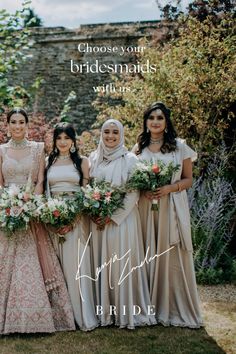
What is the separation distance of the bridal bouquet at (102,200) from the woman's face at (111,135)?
44cm

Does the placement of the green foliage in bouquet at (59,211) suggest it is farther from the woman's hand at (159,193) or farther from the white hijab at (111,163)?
the woman's hand at (159,193)

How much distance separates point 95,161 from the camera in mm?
5273

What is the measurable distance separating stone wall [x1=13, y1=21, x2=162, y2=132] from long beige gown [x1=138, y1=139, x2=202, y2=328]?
981 cm

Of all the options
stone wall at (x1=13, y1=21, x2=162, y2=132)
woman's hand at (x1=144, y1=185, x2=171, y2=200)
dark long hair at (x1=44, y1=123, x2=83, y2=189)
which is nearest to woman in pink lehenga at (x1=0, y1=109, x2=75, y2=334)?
dark long hair at (x1=44, y1=123, x2=83, y2=189)

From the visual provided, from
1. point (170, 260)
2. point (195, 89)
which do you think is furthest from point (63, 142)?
point (195, 89)

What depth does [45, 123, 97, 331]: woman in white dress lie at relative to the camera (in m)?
4.97

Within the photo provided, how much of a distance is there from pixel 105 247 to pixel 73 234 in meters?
0.36

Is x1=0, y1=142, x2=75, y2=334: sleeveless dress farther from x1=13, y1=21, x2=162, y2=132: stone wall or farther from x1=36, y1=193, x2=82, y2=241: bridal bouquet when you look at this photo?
x1=13, y1=21, x2=162, y2=132: stone wall

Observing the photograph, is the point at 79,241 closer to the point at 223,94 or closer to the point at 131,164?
the point at 131,164

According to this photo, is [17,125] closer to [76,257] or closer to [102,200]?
[102,200]


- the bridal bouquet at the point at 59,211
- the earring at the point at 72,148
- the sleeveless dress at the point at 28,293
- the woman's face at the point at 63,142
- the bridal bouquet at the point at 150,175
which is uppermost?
the woman's face at the point at 63,142

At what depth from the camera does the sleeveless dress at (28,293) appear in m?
4.75

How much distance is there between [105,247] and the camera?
507 cm

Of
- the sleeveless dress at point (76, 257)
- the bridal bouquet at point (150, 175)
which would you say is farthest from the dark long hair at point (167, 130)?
the sleeveless dress at point (76, 257)
